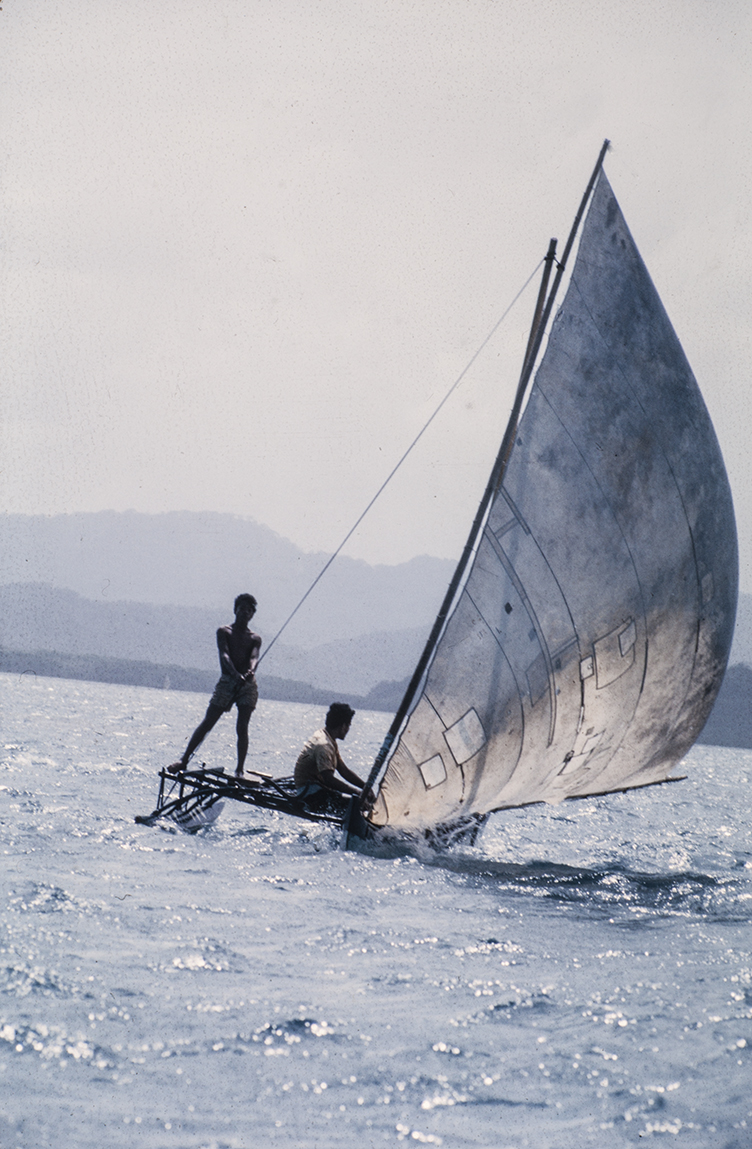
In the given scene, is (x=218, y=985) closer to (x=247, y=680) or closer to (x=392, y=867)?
(x=392, y=867)

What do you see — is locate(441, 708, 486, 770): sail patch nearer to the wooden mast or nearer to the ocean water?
the wooden mast

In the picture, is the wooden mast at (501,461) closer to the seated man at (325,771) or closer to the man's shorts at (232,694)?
the seated man at (325,771)

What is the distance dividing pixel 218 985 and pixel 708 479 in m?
7.00

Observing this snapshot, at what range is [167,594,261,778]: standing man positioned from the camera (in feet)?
37.1

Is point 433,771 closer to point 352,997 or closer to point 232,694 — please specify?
point 352,997

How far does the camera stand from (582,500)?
9047mm

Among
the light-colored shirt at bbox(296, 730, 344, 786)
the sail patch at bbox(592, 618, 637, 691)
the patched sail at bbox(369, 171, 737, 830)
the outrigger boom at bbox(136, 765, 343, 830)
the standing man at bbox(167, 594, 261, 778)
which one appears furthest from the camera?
the standing man at bbox(167, 594, 261, 778)

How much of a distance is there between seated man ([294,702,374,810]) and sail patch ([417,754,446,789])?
0.95 meters

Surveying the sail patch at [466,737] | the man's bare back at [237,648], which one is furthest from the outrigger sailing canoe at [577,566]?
the man's bare back at [237,648]

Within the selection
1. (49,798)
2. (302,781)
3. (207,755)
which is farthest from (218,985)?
(207,755)

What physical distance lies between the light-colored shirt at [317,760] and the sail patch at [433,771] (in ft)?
4.35

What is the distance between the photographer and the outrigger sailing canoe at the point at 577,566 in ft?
29.1

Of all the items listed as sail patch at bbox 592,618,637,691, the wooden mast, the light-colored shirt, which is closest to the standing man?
the light-colored shirt

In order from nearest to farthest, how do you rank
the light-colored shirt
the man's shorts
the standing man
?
the light-colored shirt, the standing man, the man's shorts
